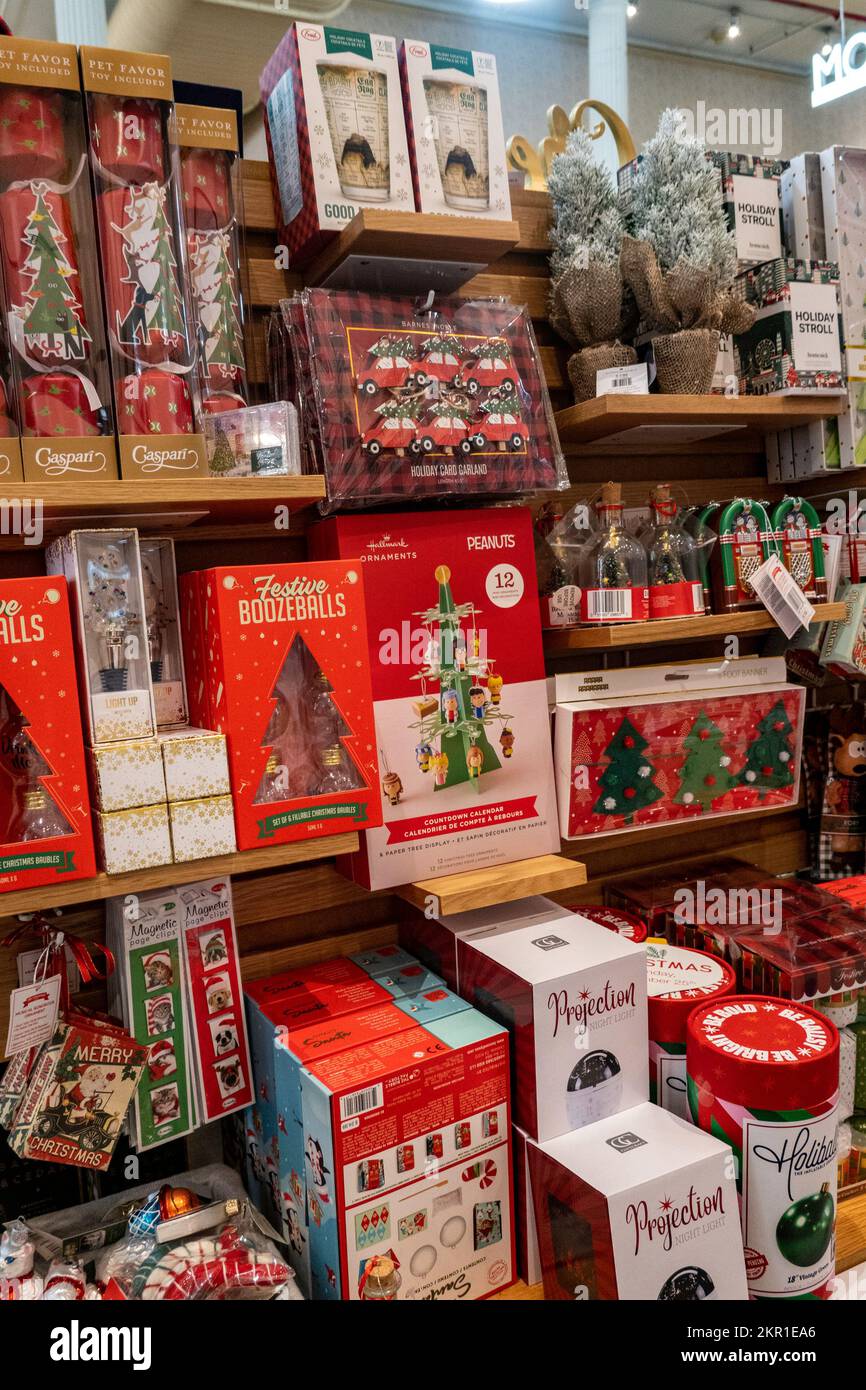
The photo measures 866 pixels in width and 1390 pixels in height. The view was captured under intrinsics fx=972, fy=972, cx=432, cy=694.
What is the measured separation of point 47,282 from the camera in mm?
1260

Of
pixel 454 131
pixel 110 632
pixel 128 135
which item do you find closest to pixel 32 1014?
pixel 110 632

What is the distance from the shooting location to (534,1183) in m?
1.49

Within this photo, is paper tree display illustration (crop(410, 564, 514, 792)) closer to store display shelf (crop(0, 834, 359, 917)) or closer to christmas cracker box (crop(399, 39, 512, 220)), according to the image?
store display shelf (crop(0, 834, 359, 917))

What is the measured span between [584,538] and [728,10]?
4.06 meters

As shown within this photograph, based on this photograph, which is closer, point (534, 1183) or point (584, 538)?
point (534, 1183)

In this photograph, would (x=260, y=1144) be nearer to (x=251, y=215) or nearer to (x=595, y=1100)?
(x=595, y=1100)

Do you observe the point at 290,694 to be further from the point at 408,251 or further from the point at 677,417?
the point at 677,417

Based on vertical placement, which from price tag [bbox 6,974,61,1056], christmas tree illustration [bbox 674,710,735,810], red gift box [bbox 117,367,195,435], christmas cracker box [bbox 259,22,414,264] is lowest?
price tag [bbox 6,974,61,1056]

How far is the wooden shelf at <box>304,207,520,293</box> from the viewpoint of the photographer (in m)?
1.48

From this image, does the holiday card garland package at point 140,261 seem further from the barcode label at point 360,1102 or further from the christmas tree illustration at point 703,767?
the christmas tree illustration at point 703,767

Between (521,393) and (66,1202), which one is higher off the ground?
(521,393)

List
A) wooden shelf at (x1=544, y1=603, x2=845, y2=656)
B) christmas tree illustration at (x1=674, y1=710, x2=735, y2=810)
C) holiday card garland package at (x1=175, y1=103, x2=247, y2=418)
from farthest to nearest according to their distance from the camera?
christmas tree illustration at (x1=674, y1=710, x2=735, y2=810) → wooden shelf at (x1=544, y1=603, x2=845, y2=656) → holiday card garland package at (x1=175, y1=103, x2=247, y2=418)

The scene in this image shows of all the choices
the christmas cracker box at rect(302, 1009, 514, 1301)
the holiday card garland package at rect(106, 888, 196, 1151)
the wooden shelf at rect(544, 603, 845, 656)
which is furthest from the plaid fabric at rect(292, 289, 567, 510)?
the christmas cracker box at rect(302, 1009, 514, 1301)
